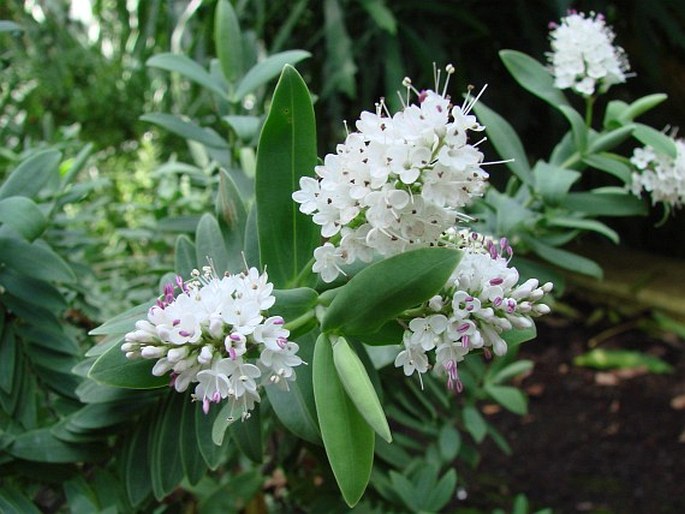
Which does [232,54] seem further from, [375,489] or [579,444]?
[579,444]

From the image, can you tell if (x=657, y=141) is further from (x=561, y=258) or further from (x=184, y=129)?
(x=184, y=129)

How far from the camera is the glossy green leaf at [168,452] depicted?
64 cm

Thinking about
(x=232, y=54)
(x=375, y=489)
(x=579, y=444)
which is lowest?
(x=579, y=444)

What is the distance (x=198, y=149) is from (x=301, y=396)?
631mm

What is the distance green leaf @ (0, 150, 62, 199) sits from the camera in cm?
72

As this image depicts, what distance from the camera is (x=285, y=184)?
555 mm

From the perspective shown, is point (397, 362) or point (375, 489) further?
point (375, 489)

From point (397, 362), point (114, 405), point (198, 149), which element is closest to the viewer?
point (397, 362)

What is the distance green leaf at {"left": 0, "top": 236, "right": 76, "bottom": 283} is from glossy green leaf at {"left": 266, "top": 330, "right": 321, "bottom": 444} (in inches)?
9.7

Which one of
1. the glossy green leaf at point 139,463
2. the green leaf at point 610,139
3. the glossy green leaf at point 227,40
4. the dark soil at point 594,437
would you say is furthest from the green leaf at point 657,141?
the dark soil at point 594,437

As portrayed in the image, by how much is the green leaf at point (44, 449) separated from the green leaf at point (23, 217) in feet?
0.59

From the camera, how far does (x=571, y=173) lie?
0.75 m

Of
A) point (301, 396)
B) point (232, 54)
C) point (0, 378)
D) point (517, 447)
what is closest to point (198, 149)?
point (232, 54)

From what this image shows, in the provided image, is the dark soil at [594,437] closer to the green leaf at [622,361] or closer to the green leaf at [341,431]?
the green leaf at [622,361]
